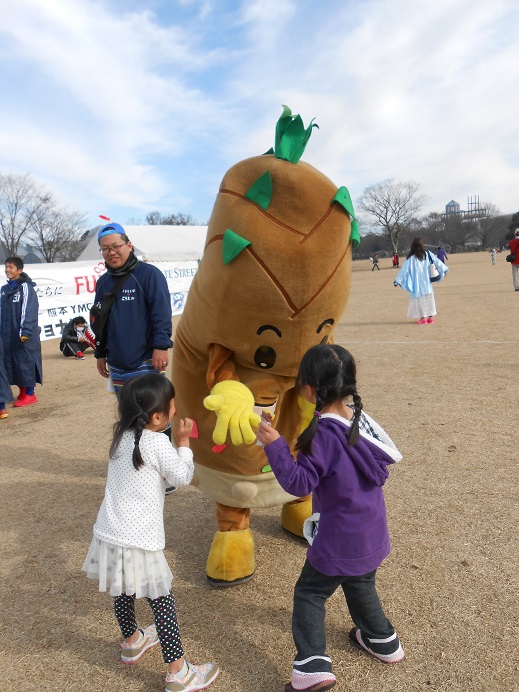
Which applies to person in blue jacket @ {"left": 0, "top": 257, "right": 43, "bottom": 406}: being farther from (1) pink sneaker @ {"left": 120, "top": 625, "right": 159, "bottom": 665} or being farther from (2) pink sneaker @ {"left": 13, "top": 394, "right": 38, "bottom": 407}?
(1) pink sneaker @ {"left": 120, "top": 625, "right": 159, "bottom": 665}

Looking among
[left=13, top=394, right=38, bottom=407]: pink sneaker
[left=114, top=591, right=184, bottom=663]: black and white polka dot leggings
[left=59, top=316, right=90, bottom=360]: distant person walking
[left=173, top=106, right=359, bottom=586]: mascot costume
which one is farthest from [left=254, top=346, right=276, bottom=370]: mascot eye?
[left=59, top=316, right=90, bottom=360]: distant person walking

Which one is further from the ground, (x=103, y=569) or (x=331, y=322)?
(x=331, y=322)

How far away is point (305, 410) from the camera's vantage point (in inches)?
108

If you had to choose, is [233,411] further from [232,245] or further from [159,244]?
[159,244]

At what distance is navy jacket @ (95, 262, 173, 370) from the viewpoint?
345cm

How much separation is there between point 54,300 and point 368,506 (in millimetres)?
12175

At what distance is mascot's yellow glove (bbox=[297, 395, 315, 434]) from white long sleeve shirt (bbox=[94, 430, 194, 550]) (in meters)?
0.88

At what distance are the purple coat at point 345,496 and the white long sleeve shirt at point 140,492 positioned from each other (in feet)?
1.63

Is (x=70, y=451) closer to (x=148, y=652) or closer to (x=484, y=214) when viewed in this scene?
(x=148, y=652)

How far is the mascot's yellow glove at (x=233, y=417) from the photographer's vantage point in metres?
2.18

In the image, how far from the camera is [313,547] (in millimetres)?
1951

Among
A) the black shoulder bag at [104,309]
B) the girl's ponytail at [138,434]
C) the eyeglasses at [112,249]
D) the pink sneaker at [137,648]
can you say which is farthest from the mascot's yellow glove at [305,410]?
the eyeglasses at [112,249]

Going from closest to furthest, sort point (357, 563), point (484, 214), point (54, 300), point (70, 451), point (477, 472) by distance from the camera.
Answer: point (357, 563) → point (477, 472) → point (70, 451) → point (54, 300) → point (484, 214)

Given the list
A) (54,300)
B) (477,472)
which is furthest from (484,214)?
(477,472)
